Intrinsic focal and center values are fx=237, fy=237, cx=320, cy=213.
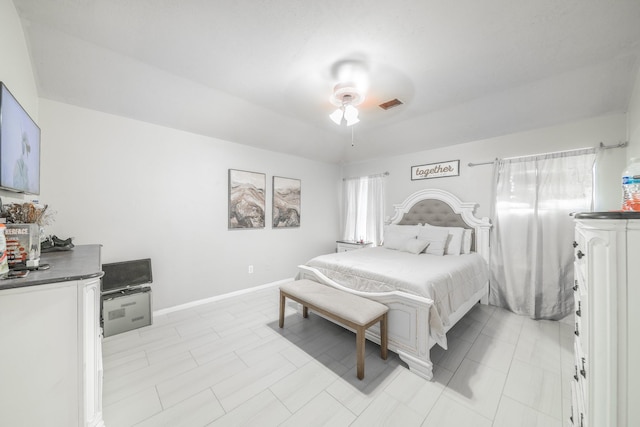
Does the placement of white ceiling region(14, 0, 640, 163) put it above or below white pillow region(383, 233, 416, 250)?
above

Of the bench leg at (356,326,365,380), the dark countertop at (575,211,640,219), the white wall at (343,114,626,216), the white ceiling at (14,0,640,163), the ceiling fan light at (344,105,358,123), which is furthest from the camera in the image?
the white wall at (343,114,626,216)

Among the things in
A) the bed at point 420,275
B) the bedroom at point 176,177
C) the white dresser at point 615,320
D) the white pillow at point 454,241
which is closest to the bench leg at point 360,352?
the bed at point 420,275

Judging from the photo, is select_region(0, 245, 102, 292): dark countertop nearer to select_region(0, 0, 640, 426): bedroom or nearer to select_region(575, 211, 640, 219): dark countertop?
select_region(0, 0, 640, 426): bedroom

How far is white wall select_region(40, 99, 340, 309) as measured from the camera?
243cm

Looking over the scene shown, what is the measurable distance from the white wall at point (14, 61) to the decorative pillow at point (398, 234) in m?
3.95

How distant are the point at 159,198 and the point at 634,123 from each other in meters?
4.99

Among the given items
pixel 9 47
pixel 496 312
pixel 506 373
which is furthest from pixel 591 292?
pixel 9 47

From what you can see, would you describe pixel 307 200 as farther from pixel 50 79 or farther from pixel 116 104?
pixel 50 79

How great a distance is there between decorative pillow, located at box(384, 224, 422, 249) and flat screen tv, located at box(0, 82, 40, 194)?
3.88 meters

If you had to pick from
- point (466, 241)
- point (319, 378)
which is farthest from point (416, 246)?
point (319, 378)

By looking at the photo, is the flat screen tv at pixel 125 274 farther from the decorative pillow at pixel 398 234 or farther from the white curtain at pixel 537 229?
the white curtain at pixel 537 229

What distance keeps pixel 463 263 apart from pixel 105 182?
4.18m

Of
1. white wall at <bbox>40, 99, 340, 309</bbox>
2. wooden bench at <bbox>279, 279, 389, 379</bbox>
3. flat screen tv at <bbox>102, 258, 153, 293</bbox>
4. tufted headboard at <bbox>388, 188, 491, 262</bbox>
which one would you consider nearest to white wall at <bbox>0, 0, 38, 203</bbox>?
white wall at <bbox>40, 99, 340, 309</bbox>

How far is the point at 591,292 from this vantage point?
886 millimetres
